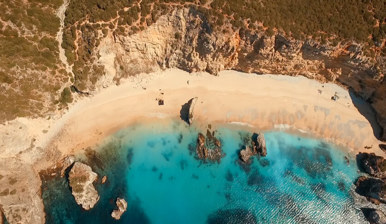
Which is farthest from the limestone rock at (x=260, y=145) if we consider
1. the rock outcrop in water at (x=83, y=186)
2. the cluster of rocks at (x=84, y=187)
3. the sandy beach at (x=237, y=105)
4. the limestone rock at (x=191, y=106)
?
the rock outcrop in water at (x=83, y=186)

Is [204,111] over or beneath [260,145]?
over

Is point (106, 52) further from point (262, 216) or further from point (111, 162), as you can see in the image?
point (262, 216)

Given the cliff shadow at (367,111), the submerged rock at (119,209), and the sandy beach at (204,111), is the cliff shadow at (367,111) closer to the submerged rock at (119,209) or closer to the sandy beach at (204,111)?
the sandy beach at (204,111)

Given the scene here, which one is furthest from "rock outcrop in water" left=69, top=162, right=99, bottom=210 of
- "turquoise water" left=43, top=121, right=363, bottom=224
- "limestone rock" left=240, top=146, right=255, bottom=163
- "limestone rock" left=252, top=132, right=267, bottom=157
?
"limestone rock" left=252, top=132, right=267, bottom=157

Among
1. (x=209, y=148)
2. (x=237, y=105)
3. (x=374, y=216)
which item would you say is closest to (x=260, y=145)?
(x=237, y=105)

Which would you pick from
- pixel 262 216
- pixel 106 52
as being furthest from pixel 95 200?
pixel 262 216

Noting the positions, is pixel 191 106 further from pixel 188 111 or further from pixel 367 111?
pixel 367 111
